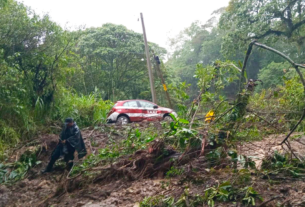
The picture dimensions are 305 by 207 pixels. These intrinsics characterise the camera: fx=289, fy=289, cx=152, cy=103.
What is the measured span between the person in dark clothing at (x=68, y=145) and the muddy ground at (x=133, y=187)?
1.09 ft

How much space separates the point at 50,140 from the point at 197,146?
5211mm

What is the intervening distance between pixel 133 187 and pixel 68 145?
2613mm

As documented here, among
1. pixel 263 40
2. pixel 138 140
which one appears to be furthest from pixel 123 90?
pixel 138 140

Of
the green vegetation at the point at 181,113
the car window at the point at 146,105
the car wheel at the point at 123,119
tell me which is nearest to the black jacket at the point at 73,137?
the green vegetation at the point at 181,113

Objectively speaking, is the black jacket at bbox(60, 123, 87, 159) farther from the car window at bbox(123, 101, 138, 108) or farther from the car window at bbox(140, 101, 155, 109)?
the car window at bbox(140, 101, 155, 109)

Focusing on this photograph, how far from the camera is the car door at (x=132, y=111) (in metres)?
13.0

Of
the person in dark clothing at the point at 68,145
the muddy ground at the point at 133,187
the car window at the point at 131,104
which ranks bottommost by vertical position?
the muddy ground at the point at 133,187

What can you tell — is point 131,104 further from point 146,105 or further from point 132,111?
point 146,105

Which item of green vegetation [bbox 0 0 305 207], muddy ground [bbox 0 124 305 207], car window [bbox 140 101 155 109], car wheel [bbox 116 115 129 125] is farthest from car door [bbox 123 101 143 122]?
muddy ground [bbox 0 124 305 207]

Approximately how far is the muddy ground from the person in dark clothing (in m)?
0.33

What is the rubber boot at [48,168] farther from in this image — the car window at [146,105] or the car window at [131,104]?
the car window at [146,105]

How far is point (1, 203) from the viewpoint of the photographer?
5762mm

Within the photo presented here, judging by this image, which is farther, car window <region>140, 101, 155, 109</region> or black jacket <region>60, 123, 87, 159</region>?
car window <region>140, 101, 155, 109</region>

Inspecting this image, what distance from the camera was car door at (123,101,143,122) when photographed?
1296cm
